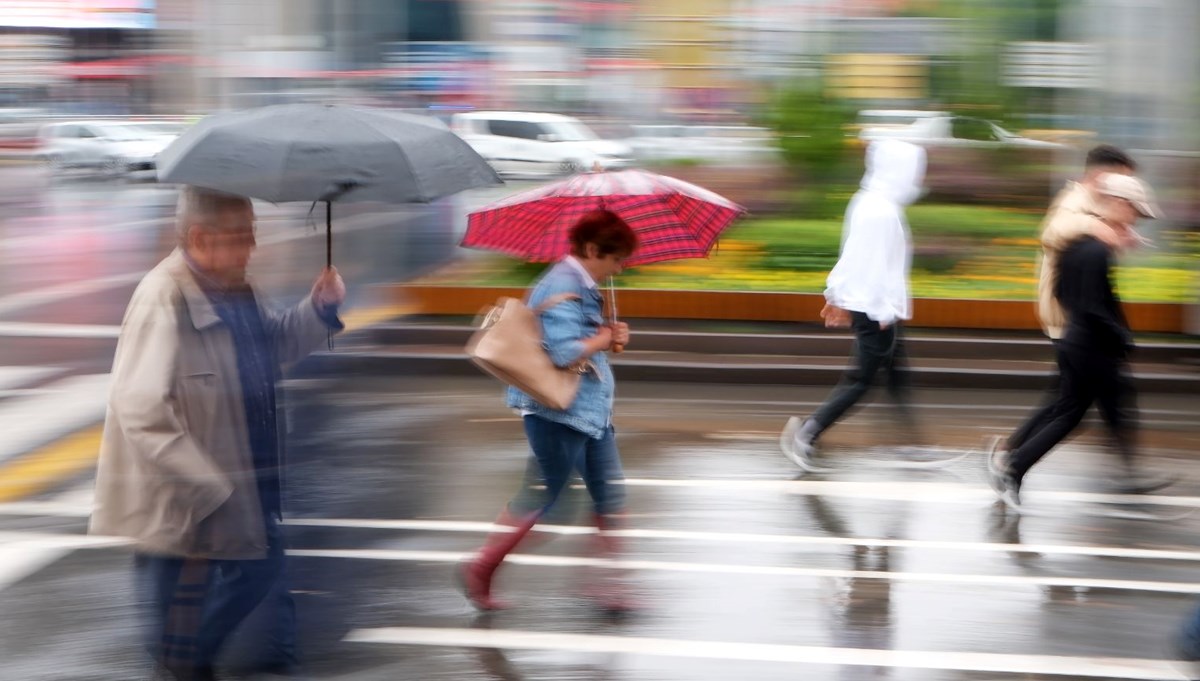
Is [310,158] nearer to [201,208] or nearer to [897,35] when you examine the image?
[201,208]

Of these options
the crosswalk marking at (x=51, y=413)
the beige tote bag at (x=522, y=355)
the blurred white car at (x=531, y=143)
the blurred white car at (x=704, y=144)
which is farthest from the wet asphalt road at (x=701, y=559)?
the blurred white car at (x=531, y=143)

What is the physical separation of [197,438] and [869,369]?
13.7 ft

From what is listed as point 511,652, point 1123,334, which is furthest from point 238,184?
point 1123,334

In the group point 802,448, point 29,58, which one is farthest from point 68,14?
point 802,448

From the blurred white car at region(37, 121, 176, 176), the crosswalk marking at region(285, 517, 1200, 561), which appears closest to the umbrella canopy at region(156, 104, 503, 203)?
the crosswalk marking at region(285, 517, 1200, 561)

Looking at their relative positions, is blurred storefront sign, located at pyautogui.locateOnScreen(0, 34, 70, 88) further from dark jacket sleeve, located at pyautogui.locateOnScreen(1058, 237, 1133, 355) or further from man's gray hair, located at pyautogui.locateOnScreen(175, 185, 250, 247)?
dark jacket sleeve, located at pyautogui.locateOnScreen(1058, 237, 1133, 355)

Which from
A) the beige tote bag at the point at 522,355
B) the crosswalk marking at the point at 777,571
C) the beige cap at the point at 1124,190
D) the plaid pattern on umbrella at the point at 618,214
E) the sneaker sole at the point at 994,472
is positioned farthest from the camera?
the sneaker sole at the point at 994,472

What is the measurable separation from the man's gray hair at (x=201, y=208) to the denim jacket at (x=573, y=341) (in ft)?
4.12

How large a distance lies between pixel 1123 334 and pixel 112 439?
14.7 ft

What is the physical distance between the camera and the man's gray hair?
3.64 m

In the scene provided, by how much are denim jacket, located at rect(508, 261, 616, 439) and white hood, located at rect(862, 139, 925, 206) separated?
2.55 meters

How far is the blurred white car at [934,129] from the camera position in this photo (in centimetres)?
1319

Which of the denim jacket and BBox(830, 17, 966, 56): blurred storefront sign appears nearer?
the denim jacket

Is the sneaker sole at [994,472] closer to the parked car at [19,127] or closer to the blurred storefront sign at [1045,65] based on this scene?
the blurred storefront sign at [1045,65]
